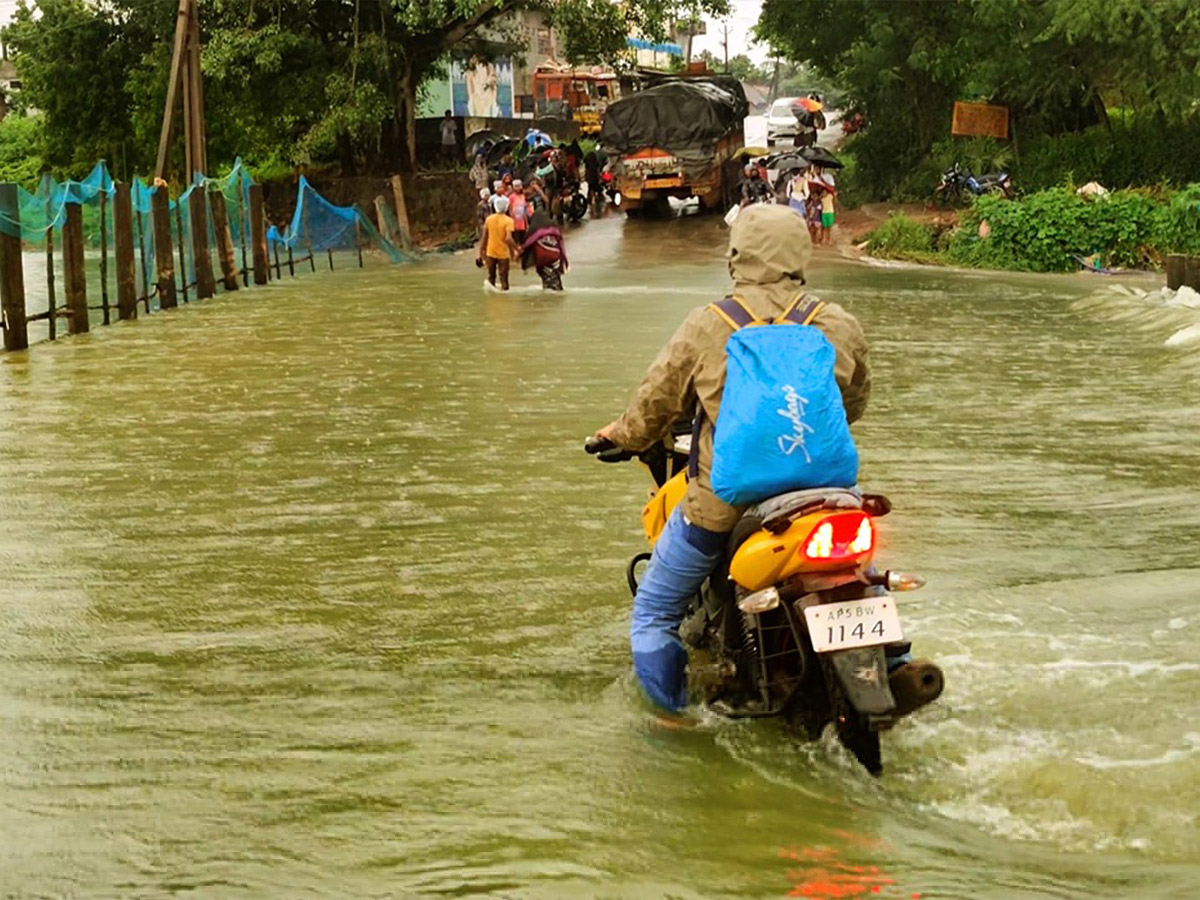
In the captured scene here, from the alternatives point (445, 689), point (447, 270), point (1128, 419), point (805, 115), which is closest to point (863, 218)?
point (447, 270)

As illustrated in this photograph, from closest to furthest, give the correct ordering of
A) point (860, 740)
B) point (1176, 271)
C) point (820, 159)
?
1. point (860, 740)
2. point (1176, 271)
3. point (820, 159)

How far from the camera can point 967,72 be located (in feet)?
112

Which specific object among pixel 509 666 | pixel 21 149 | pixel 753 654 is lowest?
pixel 509 666

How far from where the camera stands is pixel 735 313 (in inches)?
203

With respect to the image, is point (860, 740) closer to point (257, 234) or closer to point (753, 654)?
point (753, 654)

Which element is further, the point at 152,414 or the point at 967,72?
the point at 967,72

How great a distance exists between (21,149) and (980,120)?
2478 centimetres

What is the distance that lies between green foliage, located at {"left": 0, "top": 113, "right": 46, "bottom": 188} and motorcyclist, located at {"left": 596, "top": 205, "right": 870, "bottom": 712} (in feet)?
129

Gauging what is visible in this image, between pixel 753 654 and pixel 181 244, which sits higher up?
pixel 181 244

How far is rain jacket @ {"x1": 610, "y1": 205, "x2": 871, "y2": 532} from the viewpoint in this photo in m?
5.14

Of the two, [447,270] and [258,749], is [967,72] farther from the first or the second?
[258,749]

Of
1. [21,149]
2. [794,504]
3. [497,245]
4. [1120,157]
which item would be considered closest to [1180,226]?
[1120,157]

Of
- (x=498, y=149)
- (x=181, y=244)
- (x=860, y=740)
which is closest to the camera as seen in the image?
(x=860, y=740)

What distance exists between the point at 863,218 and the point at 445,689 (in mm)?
31782
